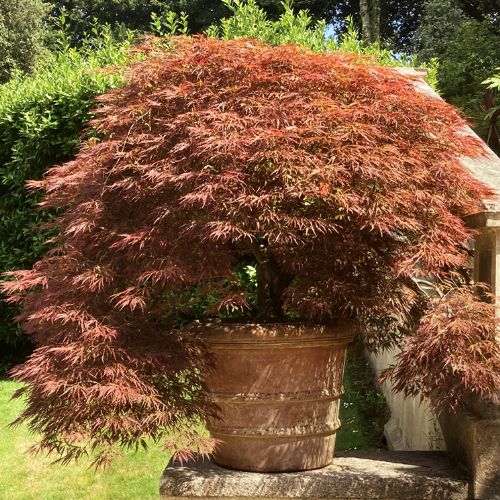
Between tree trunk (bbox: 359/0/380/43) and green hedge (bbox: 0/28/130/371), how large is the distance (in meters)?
10.3

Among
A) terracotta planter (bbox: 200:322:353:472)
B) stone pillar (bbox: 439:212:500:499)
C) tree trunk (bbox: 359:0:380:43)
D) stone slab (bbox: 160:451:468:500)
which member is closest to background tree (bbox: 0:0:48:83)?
tree trunk (bbox: 359:0:380:43)

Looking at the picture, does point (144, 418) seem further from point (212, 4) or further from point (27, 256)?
point (212, 4)

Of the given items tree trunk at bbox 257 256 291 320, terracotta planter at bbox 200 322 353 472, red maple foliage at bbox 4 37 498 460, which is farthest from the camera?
tree trunk at bbox 257 256 291 320

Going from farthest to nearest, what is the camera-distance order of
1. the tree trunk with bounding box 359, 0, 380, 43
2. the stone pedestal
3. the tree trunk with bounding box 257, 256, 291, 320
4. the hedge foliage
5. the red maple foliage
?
the tree trunk with bounding box 359, 0, 380, 43 → the hedge foliage → the tree trunk with bounding box 257, 256, 291, 320 → the stone pedestal → the red maple foliage

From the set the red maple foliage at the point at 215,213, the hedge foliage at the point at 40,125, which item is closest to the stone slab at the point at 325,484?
the red maple foliage at the point at 215,213

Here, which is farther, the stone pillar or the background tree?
the background tree

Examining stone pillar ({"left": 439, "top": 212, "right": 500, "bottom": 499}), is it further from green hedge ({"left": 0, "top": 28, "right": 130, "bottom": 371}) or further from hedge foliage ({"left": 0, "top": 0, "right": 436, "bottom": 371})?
green hedge ({"left": 0, "top": 28, "right": 130, "bottom": 371})

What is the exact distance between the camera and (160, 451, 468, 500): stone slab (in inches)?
111

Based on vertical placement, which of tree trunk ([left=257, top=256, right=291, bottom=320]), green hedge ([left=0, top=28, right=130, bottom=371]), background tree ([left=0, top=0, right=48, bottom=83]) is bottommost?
tree trunk ([left=257, top=256, right=291, bottom=320])

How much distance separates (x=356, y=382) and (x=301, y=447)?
9.74 feet

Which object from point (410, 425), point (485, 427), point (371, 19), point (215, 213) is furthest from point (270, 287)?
point (371, 19)

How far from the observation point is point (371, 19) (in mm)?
17719

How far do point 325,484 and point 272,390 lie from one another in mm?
424

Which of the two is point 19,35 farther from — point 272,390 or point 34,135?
point 272,390
